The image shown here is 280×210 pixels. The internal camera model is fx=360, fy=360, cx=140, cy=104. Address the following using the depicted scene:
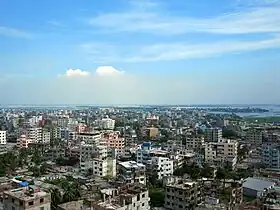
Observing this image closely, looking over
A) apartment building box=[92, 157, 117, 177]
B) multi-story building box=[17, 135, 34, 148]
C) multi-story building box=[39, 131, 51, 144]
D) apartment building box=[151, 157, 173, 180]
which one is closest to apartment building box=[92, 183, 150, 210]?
apartment building box=[92, 157, 117, 177]

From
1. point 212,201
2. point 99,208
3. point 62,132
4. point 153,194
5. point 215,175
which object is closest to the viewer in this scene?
point 99,208

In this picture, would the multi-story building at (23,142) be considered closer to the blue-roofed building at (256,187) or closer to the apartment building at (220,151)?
the apartment building at (220,151)

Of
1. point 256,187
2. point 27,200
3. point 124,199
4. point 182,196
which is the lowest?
point 256,187

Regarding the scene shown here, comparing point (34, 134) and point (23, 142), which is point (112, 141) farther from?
point (34, 134)

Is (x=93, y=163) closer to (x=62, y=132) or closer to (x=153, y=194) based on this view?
(x=153, y=194)

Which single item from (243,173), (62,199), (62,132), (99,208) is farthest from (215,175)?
(62,132)

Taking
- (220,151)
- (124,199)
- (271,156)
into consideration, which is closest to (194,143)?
(220,151)
